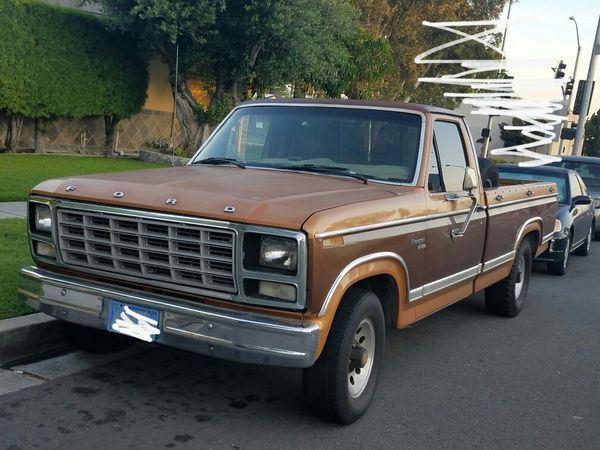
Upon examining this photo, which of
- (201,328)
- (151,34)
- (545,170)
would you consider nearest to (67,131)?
(151,34)

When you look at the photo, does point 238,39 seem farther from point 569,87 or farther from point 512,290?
point 569,87

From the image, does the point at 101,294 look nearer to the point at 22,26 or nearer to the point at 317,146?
the point at 317,146

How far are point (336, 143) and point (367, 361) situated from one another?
1.66 meters

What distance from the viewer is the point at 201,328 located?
3.79 meters

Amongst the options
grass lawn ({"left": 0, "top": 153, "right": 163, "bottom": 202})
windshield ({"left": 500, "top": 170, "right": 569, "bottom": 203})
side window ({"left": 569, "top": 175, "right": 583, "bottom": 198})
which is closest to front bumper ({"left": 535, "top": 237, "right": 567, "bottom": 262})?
windshield ({"left": 500, "top": 170, "right": 569, "bottom": 203})

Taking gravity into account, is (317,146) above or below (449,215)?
above

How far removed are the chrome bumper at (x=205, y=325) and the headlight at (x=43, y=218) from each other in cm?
39

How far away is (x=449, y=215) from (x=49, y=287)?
286cm

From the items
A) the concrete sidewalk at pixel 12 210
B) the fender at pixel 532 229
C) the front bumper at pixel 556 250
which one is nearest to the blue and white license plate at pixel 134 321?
the fender at pixel 532 229

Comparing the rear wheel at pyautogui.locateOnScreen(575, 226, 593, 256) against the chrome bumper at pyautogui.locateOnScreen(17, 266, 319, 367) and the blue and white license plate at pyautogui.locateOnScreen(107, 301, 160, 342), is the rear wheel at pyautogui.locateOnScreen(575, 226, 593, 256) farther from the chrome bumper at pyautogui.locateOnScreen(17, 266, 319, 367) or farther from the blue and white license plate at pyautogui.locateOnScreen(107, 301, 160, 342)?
the blue and white license plate at pyautogui.locateOnScreen(107, 301, 160, 342)

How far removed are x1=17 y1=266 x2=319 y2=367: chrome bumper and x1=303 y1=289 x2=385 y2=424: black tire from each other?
30 centimetres

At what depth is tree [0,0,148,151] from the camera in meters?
16.6

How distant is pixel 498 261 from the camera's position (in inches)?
259

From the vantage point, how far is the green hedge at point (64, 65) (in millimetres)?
16547
